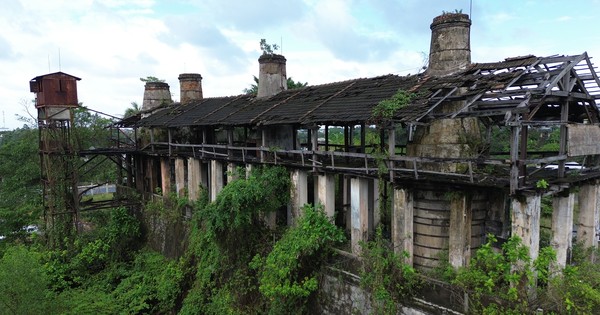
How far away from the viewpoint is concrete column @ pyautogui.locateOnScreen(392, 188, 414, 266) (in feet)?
36.3

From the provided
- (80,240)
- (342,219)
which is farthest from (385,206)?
(80,240)

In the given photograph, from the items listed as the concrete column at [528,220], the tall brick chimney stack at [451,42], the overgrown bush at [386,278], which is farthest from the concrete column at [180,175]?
the concrete column at [528,220]

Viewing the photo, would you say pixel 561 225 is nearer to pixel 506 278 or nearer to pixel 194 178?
pixel 506 278

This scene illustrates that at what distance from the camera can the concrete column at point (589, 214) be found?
37.8 feet

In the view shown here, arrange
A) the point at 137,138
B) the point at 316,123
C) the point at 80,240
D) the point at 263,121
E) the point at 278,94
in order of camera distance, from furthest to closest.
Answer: the point at 137,138 < the point at 80,240 < the point at 278,94 < the point at 263,121 < the point at 316,123

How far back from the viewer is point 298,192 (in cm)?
1393

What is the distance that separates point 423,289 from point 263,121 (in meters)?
8.09

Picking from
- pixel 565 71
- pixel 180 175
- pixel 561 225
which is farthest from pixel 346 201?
pixel 180 175

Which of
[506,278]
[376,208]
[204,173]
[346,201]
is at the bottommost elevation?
[506,278]

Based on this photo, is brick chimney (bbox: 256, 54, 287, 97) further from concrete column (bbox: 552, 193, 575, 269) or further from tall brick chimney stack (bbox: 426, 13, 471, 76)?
concrete column (bbox: 552, 193, 575, 269)

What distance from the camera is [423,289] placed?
32.6 ft

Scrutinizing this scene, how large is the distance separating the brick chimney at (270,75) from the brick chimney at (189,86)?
883 centimetres

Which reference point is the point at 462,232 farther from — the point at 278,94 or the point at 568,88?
the point at 278,94

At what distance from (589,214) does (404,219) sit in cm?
564
